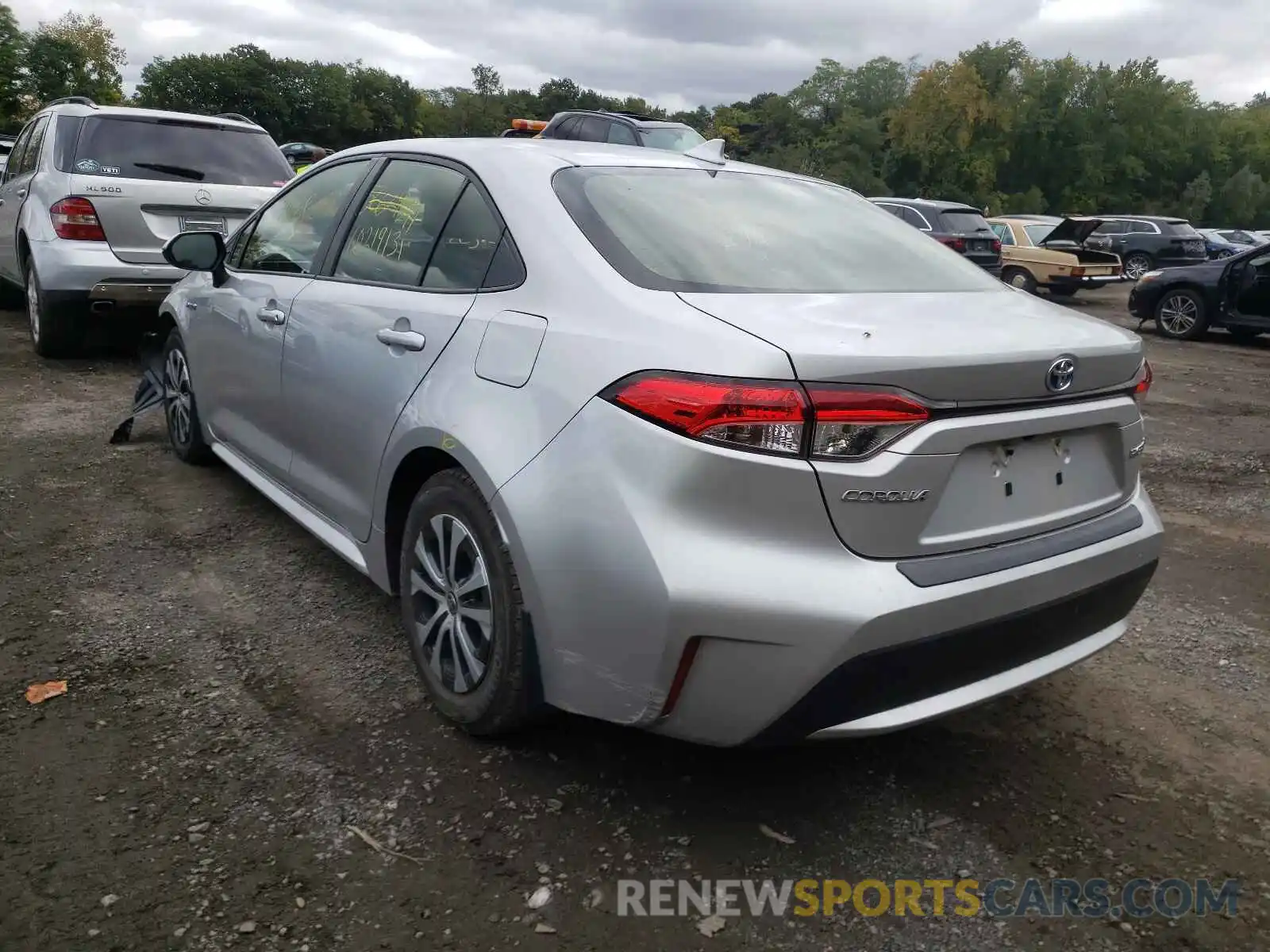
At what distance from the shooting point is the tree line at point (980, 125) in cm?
6119

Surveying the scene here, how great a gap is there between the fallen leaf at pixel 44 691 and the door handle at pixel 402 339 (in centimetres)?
139

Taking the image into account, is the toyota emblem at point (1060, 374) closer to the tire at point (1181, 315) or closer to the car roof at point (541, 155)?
the car roof at point (541, 155)

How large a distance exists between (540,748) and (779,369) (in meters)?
1.31

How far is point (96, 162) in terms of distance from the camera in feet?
22.4

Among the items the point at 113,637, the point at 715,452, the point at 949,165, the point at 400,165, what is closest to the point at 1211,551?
the point at 715,452

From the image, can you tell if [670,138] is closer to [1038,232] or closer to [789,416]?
[1038,232]

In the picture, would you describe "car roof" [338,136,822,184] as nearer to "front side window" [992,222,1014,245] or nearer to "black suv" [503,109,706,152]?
"black suv" [503,109,706,152]

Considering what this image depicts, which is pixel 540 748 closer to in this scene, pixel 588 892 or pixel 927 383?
pixel 588 892

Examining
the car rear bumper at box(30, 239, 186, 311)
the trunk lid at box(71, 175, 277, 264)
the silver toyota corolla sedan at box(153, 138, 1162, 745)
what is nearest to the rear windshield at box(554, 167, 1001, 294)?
the silver toyota corolla sedan at box(153, 138, 1162, 745)

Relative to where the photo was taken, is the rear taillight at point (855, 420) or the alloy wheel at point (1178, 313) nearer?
the rear taillight at point (855, 420)

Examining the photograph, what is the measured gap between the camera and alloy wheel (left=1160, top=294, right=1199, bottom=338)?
1289cm

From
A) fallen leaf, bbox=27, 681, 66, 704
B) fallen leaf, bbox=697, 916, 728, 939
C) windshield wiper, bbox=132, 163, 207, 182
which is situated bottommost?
fallen leaf, bbox=27, 681, 66, 704

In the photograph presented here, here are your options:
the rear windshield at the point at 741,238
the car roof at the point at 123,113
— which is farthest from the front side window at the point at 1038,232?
the rear windshield at the point at 741,238

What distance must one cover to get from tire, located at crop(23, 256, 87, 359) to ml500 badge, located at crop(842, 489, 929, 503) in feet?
21.7
